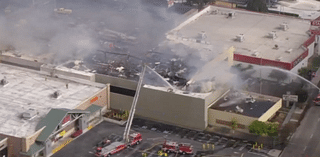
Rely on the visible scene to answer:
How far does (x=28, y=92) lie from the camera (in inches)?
3312

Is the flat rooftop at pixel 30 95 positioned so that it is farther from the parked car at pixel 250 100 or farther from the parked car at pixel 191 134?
the parked car at pixel 250 100

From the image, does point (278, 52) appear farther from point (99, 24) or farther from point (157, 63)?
point (99, 24)

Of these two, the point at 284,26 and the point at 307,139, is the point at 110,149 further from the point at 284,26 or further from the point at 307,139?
the point at 284,26

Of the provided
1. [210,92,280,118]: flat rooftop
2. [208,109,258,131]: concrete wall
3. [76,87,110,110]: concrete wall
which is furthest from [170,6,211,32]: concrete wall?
[208,109,258,131]: concrete wall

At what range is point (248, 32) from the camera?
330 feet

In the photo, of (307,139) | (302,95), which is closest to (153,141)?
(307,139)

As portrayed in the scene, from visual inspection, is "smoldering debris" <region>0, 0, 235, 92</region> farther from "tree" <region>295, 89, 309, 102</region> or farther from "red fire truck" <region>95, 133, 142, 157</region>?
"tree" <region>295, 89, 309, 102</region>

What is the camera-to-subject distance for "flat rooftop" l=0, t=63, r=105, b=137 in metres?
77.1

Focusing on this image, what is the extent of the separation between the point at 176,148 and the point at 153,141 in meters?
3.25

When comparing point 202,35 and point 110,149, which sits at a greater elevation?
point 202,35

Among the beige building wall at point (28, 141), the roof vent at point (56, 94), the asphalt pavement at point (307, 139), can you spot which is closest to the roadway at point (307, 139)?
the asphalt pavement at point (307, 139)

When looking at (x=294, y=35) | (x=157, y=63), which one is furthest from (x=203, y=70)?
(x=294, y=35)

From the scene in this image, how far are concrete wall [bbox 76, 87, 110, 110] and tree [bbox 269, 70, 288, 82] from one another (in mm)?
21045

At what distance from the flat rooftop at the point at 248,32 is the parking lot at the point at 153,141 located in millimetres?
14269
